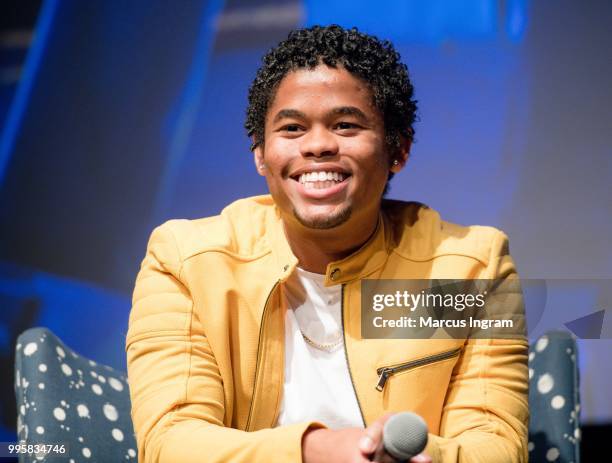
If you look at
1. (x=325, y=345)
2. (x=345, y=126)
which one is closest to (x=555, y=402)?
(x=325, y=345)

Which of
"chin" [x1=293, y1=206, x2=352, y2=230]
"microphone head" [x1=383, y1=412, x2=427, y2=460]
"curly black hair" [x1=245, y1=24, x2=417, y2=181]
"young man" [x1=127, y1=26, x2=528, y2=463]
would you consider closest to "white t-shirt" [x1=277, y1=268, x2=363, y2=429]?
"young man" [x1=127, y1=26, x2=528, y2=463]

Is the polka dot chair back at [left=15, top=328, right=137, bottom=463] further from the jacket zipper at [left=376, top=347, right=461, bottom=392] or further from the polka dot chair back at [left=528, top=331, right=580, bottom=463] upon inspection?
the polka dot chair back at [left=528, top=331, right=580, bottom=463]

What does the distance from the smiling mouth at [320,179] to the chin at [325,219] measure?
6cm

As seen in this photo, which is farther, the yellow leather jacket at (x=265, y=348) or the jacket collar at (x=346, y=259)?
the jacket collar at (x=346, y=259)

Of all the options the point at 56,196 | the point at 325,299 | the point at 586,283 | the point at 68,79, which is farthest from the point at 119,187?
the point at 586,283

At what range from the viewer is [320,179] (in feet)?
6.29

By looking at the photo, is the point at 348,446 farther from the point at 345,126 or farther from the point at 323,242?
the point at 345,126

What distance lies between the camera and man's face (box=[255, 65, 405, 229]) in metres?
1.93

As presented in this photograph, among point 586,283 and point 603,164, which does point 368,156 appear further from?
point 603,164

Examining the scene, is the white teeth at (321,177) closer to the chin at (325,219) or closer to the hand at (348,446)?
the chin at (325,219)

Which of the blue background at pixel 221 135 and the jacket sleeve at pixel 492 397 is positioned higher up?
the blue background at pixel 221 135

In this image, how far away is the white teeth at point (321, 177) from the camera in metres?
1.92

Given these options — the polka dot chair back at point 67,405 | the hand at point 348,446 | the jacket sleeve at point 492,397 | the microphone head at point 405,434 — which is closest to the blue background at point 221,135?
the polka dot chair back at point 67,405

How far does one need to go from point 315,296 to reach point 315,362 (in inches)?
6.1
